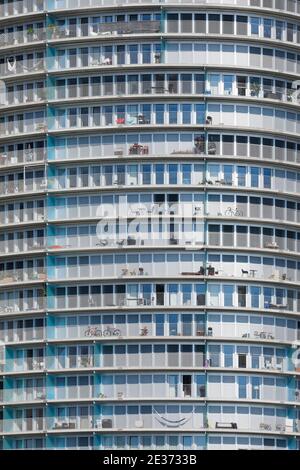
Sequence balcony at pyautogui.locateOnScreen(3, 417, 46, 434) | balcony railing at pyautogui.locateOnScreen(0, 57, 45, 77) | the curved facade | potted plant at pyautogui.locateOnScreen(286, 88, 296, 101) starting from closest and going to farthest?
the curved facade, balcony at pyautogui.locateOnScreen(3, 417, 46, 434), potted plant at pyautogui.locateOnScreen(286, 88, 296, 101), balcony railing at pyautogui.locateOnScreen(0, 57, 45, 77)

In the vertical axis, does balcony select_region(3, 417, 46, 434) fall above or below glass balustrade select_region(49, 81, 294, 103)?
below

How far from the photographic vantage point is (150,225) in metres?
152

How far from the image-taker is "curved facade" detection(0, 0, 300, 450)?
490 ft

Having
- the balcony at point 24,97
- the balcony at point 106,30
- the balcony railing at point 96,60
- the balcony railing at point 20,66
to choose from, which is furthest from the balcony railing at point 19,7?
the balcony at point 24,97

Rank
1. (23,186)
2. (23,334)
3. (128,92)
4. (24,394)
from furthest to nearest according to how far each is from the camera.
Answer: (23,186) → (128,92) → (23,334) → (24,394)

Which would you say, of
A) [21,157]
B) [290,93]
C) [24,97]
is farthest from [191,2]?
[21,157]

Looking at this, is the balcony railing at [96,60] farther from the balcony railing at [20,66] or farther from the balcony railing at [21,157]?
the balcony railing at [21,157]

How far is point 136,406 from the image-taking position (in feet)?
488

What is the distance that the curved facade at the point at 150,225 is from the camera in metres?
150

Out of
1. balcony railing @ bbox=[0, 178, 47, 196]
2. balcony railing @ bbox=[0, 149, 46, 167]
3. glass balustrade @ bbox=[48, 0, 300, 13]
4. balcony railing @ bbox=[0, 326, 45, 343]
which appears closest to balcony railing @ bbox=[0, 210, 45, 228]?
balcony railing @ bbox=[0, 178, 47, 196]

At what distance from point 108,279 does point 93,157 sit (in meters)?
14.1

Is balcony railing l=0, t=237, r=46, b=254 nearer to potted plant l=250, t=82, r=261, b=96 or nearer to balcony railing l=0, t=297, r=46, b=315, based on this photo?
balcony railing l=0, t=297, r=46, b=315

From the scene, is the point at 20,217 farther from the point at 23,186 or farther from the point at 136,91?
the point at 136,91
